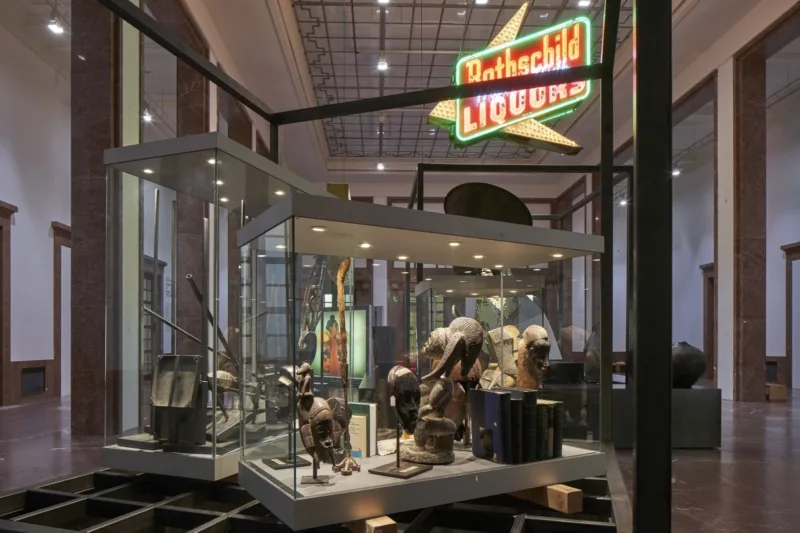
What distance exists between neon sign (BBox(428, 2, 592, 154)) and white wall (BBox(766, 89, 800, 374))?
27.8 feet

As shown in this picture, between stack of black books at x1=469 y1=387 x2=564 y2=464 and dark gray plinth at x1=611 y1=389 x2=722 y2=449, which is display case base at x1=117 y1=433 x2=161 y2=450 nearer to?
stack of black books at x1=469 y1=387 x2=564 y2=464

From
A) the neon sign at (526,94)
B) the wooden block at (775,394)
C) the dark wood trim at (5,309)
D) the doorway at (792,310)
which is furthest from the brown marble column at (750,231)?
the dark wood trim at (5,309)

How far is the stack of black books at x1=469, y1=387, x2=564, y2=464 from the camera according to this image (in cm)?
264

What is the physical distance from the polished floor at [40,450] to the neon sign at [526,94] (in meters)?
4.72

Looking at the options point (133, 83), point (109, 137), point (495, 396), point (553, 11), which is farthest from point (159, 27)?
point (553, 11)

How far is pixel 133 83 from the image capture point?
6.41 meters

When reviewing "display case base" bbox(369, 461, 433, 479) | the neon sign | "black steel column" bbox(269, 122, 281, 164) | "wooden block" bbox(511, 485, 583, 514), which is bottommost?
"wooden block" bbox(511, 485, 583, 514)

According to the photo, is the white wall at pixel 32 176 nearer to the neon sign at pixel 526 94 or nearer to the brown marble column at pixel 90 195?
the brown marble column at pixel 90 195

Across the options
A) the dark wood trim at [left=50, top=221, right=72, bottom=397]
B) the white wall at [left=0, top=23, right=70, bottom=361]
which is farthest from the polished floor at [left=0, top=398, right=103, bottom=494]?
the dark wood trim at [left=50, top=221, right=72, bottom=397]

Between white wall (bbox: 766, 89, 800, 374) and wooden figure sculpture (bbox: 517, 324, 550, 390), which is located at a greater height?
white wall (bbox: 766, 89, 800, 374)

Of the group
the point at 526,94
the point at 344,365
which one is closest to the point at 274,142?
the point at 344,365

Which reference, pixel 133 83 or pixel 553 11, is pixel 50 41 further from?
pixel 553 11

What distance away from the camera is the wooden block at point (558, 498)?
267 centimetres

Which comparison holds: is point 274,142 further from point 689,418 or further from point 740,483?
point 689,418
